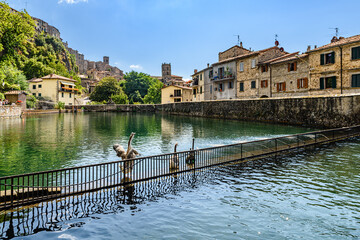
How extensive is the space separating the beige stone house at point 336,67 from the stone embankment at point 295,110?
20.4 feet

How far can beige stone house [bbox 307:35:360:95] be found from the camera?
35.4 meters

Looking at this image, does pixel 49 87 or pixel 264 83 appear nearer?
pixel 264 83

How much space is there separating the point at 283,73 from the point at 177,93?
5169 cm

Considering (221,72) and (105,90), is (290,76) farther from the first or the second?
(105,90)

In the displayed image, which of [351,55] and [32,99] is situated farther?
[32,99]

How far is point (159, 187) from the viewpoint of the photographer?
11.9m

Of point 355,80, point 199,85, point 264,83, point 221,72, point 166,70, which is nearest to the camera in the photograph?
point 355,80

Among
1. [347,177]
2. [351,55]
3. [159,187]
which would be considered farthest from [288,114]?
[159,187]

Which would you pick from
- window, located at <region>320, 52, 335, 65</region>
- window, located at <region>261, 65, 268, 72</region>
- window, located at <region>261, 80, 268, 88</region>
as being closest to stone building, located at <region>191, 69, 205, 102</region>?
window, located at <region>261, 65, 268, 72</region>

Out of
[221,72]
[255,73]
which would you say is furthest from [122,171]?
[221,72]

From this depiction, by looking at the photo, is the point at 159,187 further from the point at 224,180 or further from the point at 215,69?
the point at 215,69

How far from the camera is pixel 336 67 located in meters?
37.7

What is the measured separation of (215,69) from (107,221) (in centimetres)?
6154

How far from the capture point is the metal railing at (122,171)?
891cm
